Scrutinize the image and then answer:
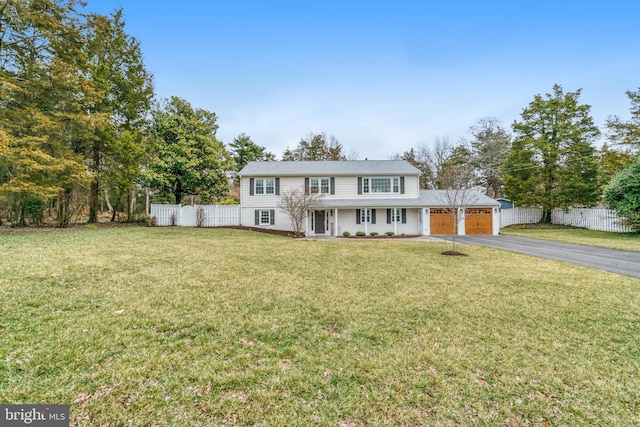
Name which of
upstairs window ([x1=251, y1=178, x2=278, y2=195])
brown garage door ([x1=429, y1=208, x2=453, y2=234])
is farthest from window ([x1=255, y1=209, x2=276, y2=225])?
brown garage door ([x1=429, y1=208, x2=453, y2=234])

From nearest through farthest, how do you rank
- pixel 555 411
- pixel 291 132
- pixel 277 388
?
pixel 555 411, pixel 277 388, pixel 291 132

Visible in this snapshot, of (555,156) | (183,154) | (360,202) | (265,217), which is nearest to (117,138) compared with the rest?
(183,154)

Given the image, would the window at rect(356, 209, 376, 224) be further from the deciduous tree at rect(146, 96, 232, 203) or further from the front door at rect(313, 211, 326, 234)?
the deciduous tree at rect(146, 96, 232, 203)

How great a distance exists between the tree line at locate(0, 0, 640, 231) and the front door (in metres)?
8.51

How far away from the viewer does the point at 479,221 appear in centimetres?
1809

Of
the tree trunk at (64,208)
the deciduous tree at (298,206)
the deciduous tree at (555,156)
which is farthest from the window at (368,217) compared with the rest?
the tree trunk at (64,208)

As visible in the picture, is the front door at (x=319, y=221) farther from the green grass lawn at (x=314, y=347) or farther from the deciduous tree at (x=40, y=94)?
the deciduous tree at (x=40, y=94)

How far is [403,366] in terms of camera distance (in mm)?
2875

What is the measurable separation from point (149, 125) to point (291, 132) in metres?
14.9

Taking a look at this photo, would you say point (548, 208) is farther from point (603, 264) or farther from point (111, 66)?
point (111, 66)

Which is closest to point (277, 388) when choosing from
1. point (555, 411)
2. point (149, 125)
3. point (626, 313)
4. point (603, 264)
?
point (555, 411)

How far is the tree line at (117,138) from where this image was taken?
12578 mm

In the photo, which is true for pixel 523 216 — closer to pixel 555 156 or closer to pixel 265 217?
pixel 555 156

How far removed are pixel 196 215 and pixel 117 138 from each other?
6901mm
